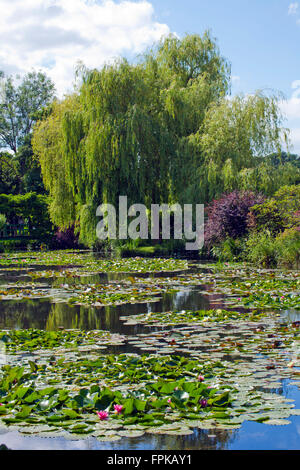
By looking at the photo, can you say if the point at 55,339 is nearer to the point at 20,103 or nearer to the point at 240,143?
the point at 240,143

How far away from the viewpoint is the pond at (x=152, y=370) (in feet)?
10.6

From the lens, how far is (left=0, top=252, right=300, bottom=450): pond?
3242 millimetres

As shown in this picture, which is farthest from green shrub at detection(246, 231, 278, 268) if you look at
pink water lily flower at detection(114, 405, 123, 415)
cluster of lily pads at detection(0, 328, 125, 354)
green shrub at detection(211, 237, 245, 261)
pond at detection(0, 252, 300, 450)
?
pink water lily flower at detection(114, 405, 123, 415)

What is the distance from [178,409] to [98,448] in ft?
2.25

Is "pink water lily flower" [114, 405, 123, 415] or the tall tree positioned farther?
the tall tree

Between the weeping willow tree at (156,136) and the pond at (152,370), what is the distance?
9981 millimetres

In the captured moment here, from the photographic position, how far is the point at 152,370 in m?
4.47

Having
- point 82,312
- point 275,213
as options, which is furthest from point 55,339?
point 275,213

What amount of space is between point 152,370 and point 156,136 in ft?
53.3

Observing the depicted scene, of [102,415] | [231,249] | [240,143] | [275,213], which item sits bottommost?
[102,415]

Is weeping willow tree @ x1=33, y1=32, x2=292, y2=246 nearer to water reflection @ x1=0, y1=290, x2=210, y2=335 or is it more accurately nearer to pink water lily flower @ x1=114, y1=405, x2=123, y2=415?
water reflection @ x1=0, y1=290, x2=210, y2=335

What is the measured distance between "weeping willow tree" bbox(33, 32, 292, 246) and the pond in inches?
393

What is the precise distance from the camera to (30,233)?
29.2 m

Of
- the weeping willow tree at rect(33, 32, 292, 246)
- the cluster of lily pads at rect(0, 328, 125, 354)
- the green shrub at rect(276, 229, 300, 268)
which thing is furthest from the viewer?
the weeping willow tree at rect(33, 32, 292, 246)
